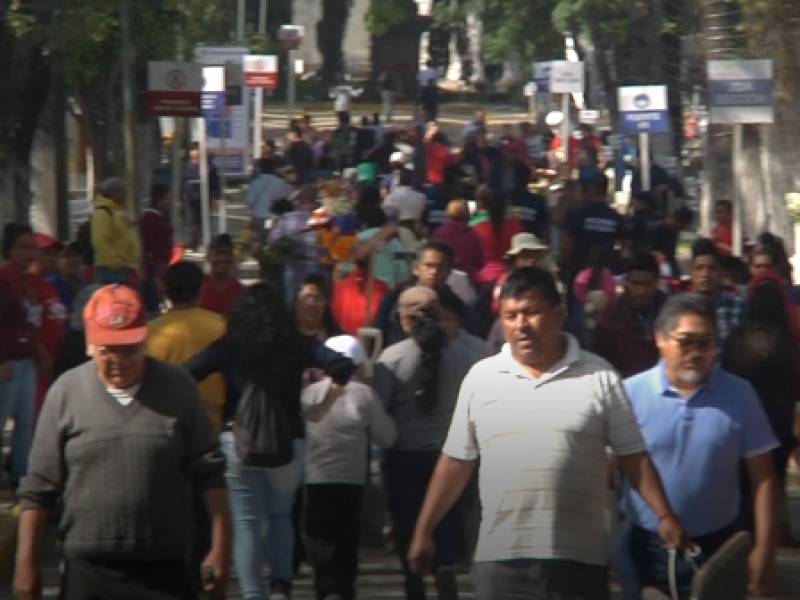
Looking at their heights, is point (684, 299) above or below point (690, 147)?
above

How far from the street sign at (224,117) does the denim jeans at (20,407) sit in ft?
53.7

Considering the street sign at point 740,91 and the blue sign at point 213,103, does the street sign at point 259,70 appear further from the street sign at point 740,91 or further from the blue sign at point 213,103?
the street sign at point 740,91

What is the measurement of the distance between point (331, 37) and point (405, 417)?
208ft

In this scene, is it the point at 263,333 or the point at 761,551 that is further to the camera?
the point at 263,333

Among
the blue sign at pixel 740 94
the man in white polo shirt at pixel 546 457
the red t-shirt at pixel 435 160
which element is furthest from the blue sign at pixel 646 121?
the man in white polo shirt at pixel 546 457

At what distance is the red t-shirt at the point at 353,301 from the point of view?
13.8 meters

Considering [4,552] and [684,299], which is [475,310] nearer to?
[4,552]

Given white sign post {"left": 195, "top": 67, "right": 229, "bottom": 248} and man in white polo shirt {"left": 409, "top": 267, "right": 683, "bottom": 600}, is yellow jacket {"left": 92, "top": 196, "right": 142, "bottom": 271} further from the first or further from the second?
man in white polo shirt {"left": 409, "top": 267, "right": 683, "bottom": 600}

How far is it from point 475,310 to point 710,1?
1227 cm

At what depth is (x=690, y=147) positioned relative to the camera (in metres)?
47.3

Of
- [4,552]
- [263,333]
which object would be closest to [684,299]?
[263,333]

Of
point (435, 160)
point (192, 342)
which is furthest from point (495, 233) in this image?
point (435, 160)

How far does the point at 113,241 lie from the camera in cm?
1759

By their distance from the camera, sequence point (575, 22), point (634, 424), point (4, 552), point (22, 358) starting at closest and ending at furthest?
1. point (634, 424)
2. point (4, 552)
3. point (22, 358)
4. point (575, 22)
